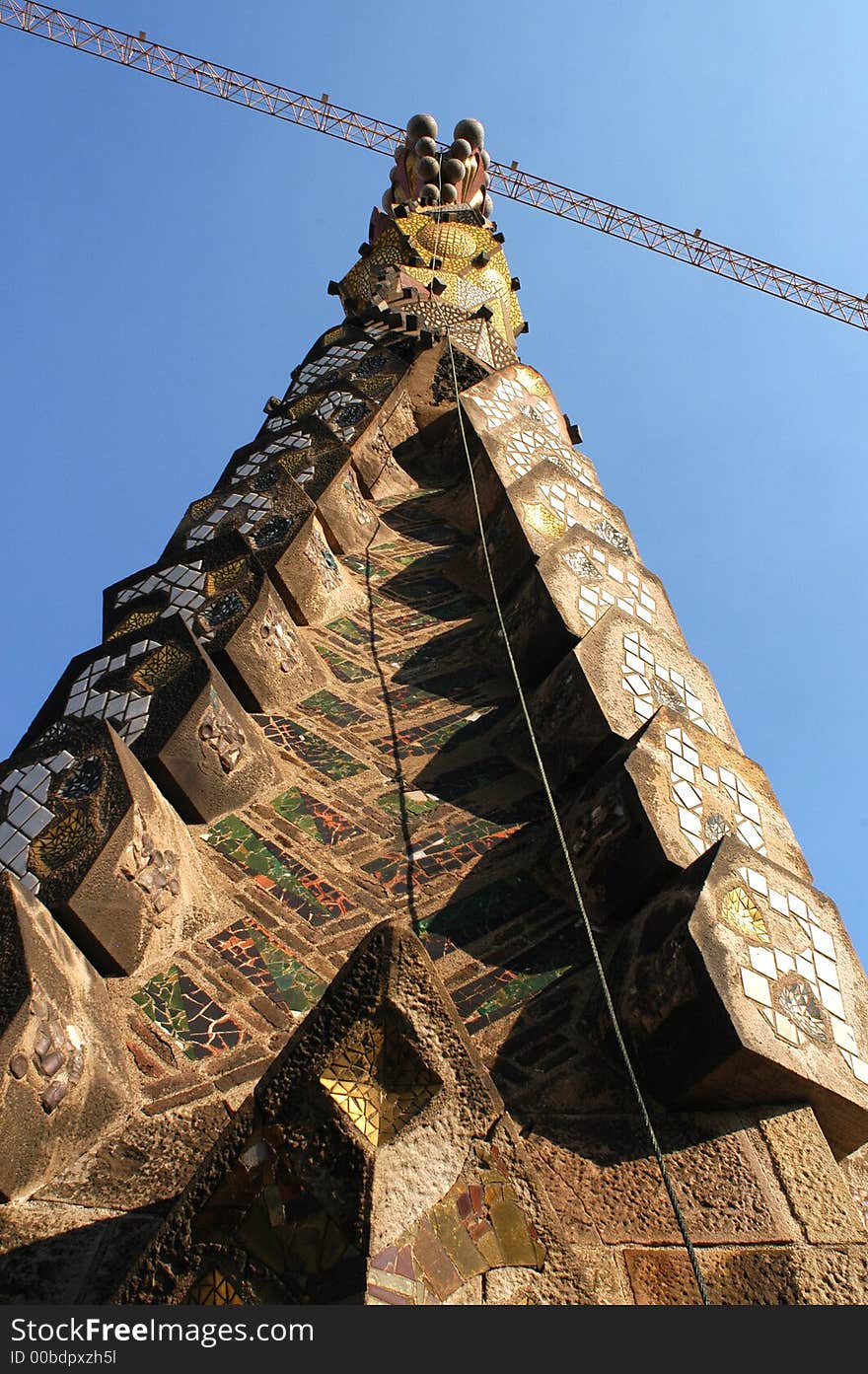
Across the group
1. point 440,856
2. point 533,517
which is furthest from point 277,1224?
point 533,517

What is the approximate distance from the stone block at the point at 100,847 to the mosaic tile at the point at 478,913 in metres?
0.87

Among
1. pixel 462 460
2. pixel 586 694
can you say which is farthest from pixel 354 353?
pixel 586 694

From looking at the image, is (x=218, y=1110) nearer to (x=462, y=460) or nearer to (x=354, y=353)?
(x=462, y=460)

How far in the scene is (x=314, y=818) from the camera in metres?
5.61

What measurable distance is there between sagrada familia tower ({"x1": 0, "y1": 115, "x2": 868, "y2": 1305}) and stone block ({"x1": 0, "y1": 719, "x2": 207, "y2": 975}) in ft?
0.05

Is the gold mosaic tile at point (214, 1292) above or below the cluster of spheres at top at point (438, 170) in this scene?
below

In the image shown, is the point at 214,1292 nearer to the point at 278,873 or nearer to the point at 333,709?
the point at 278,873

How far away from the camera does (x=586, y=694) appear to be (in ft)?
19.9

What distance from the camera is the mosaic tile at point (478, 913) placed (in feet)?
15.9

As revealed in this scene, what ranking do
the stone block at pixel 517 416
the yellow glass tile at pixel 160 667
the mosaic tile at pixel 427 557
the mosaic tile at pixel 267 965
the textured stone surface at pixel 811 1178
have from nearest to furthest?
1. the textured stone surface at pixel 811 1178
2. the mosaic tile at pixel 267 965
3. the yellow glass tile at pixel 160 667
4. the mosaic tile at pixel 427 557
5. the stone block at pixel 517 416

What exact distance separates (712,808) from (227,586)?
9.68 ft

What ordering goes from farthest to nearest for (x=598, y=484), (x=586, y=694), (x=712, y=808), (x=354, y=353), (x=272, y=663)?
1. (x=354, y=353)
2. (x=598, y=484)
3. (x=272, y=663)
4. (x=586, y=694)
5. (x=712, y=808)

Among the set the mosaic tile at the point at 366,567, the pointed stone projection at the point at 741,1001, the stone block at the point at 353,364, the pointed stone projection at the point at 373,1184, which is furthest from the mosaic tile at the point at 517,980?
the stone block at the point at 353,364

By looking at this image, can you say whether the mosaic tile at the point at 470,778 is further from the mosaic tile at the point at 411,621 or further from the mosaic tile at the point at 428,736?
the mosaic tile at the point at 411,621
